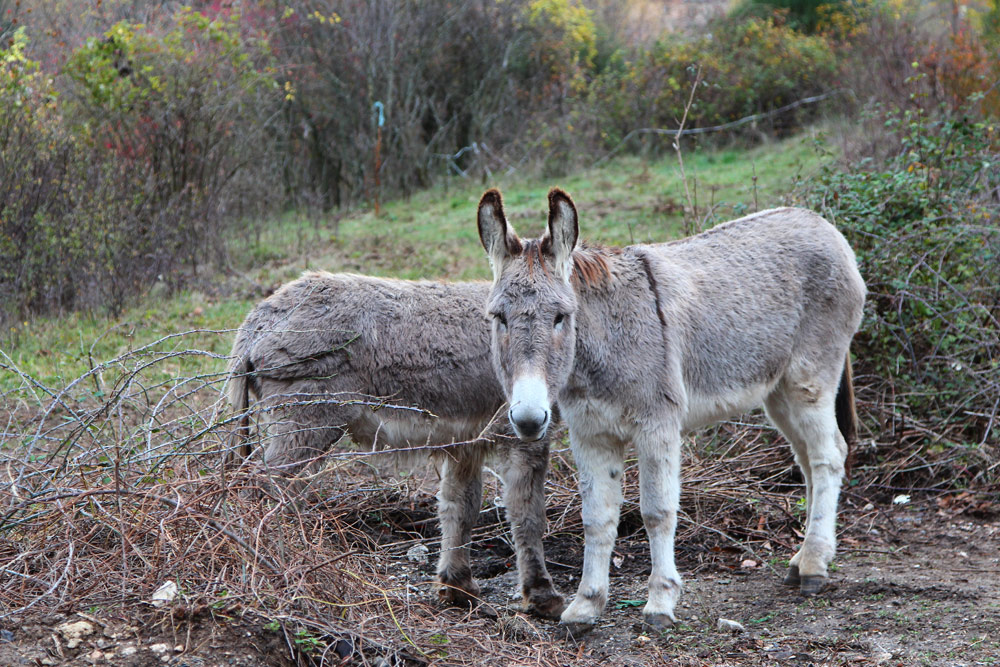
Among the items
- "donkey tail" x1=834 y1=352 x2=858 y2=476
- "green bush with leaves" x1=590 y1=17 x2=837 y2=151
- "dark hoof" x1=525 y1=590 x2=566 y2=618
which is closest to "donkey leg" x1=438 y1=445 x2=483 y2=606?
"dark hoof" x1=525 y1=590 x2=566 y2=618

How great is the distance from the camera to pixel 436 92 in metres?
15.9

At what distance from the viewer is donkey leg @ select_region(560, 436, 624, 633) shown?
4.05 meters

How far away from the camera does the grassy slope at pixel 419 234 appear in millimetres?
7637

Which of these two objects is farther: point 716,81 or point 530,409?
point 716,81

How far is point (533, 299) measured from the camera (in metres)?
3.67

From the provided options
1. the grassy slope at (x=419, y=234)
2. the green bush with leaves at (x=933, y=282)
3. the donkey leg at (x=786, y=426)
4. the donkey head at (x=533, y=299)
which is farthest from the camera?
the grassy slope at (x=419, y=234)

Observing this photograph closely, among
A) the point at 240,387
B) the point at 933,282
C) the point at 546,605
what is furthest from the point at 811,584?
the point at 240,387

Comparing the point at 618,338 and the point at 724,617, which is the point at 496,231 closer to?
the point at 618,338

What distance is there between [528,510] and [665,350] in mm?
993

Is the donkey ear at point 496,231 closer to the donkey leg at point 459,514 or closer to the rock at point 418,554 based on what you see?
the donkey leg at point 459,514

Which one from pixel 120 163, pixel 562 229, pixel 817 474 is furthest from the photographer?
pixel 120 163

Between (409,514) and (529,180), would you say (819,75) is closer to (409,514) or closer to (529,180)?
(529,180)

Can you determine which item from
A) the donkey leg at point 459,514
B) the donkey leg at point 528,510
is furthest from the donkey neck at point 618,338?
the donkey leg at point 459,514

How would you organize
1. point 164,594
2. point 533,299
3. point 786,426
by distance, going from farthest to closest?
point 786,426
point 533,299
point 164,594
